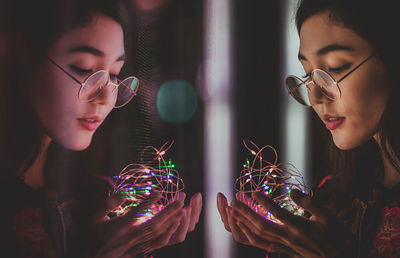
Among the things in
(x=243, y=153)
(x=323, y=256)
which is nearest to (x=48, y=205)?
(x=243, y=153)

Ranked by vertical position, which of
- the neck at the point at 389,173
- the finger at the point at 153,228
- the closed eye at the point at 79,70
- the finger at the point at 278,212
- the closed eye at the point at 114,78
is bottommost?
the finger at the point at 153,228

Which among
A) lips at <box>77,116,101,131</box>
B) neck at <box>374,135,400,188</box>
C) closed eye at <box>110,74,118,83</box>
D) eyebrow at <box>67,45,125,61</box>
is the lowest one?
neck at <box>374,135,400,188</box>

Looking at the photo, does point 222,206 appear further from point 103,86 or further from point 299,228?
point 103,86

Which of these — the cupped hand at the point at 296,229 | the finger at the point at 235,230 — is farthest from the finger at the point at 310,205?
the finger at the point at 235,230

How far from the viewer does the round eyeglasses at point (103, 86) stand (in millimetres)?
1030

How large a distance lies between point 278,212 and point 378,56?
0.65m

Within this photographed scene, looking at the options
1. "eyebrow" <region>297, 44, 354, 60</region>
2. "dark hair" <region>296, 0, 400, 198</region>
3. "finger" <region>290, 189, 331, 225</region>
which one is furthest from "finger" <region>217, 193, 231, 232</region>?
"eyebrow" <region>297, 44, 354, 60</region>

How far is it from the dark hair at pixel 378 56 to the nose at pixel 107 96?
713 mm

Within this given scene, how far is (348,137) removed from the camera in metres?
1.12

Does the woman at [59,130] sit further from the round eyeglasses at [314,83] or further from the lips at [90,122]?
the round eyeglasses at [314,83]

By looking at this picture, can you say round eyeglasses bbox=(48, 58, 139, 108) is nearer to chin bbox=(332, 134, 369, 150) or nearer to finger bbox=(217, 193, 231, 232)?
finger bbox=(217, 193, 231, 232)

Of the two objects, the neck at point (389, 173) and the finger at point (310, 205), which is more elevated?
the neck at point (389, 173)

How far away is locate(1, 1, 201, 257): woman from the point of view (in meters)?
1.02

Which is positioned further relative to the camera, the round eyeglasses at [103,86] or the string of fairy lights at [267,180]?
the string of fairy lights at [267,180]
